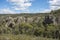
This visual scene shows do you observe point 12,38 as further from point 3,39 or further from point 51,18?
point 51,18

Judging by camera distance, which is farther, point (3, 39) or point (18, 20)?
point (18, 20)

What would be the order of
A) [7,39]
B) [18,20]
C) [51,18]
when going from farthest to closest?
[18,20], [51,18], [7,39]

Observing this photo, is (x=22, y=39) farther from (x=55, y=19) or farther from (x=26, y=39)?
(x=55, y=19)

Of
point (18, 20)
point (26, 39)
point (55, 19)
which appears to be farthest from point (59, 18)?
point (26, 39)

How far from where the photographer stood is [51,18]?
53.0 m

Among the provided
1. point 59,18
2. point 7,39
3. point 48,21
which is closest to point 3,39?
point 7,39

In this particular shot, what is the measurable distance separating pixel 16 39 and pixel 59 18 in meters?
45.3

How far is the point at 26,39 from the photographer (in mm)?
12180

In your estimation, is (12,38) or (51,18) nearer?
(12,38)

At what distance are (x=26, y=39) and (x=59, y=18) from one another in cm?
4477

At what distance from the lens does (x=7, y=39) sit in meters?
11.6

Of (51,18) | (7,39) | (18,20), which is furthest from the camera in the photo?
(18,20)

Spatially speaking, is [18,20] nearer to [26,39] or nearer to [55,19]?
[55,19]

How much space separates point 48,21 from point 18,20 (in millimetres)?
13200
